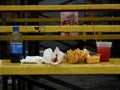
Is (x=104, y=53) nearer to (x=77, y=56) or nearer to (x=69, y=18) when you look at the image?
(x=77, y=56)

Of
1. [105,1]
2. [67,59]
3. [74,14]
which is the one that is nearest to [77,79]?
[105,1]

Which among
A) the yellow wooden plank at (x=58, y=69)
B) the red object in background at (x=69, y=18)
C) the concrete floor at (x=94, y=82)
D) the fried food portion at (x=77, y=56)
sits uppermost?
the red object in background at (x=69, y=18)

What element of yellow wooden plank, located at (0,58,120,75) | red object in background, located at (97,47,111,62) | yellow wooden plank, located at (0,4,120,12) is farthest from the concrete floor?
yellow wooden plank, located at (0,58,120,75)

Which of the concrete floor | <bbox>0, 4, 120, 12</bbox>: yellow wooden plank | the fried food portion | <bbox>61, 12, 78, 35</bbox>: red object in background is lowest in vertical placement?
the concrete floor

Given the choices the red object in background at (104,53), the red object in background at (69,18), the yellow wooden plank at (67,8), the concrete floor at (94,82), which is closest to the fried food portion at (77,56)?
the red object in background at (104,53)

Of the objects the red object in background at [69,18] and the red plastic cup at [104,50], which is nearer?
the red plastic cup at [104,50]

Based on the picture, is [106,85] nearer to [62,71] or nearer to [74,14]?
[74,14]

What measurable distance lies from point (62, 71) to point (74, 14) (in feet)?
8.47

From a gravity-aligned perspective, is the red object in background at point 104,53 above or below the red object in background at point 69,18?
below

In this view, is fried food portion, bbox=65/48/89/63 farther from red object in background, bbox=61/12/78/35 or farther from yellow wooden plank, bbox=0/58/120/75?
red object in background, bbox=61/12/78/35

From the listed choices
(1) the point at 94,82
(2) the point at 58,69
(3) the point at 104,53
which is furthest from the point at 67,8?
(1) the point at 94,82

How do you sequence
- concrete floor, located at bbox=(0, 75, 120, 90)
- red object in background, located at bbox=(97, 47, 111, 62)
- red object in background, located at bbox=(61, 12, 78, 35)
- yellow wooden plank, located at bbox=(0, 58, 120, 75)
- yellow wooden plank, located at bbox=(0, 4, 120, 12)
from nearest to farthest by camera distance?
yellow wooden plank, located at bbox=(0, 58, 120, 75), red object in background, located at bbox=(97, 47, 111, 62), yellow wooden plank, located at bbox=(0, 4, 120, 12), red object in background, located at bbox=(61, 12, 78, 35), concrete floor, located at bbox=(0, 75, 120, 90)

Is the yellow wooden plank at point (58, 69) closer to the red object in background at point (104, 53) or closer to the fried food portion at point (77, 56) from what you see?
the fried food portion at point (77, 56)

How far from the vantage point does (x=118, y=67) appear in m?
2.64
